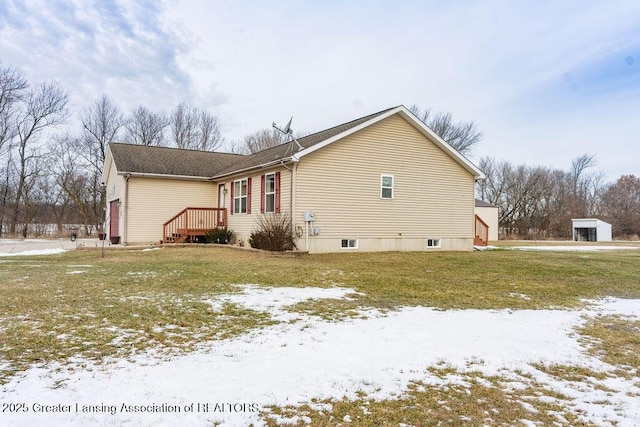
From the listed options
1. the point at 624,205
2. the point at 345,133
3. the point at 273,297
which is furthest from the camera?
the point at 624,205

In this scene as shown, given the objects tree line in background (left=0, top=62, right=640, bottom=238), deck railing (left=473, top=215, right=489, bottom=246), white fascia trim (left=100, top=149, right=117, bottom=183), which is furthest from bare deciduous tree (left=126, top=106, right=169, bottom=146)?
deck railing (left=473, top=215, right=489, bottom=246)

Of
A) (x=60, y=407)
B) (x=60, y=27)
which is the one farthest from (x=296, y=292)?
(x=60, y=27)

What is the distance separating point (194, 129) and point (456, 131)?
2595 cm

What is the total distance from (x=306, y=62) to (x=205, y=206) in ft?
27.1

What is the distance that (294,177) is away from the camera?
47.1 ft

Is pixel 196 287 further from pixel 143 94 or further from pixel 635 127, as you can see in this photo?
pixel 635 127

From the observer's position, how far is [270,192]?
16.0 metres

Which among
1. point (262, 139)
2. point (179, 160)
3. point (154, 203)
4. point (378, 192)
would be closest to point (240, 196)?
point (154, 203)

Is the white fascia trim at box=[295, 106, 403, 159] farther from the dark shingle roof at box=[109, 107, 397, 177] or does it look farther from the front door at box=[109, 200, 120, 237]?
the front door at box=[109, 200, 120, 237]

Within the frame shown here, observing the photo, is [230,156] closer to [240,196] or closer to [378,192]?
[240,196]

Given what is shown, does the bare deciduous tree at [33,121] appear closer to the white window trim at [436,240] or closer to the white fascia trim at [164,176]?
the white fascia trim at [164,176]

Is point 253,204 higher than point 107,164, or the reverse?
point 107,164

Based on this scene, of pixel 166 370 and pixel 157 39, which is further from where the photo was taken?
pixel 157 39

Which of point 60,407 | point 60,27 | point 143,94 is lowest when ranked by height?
point 60,407
